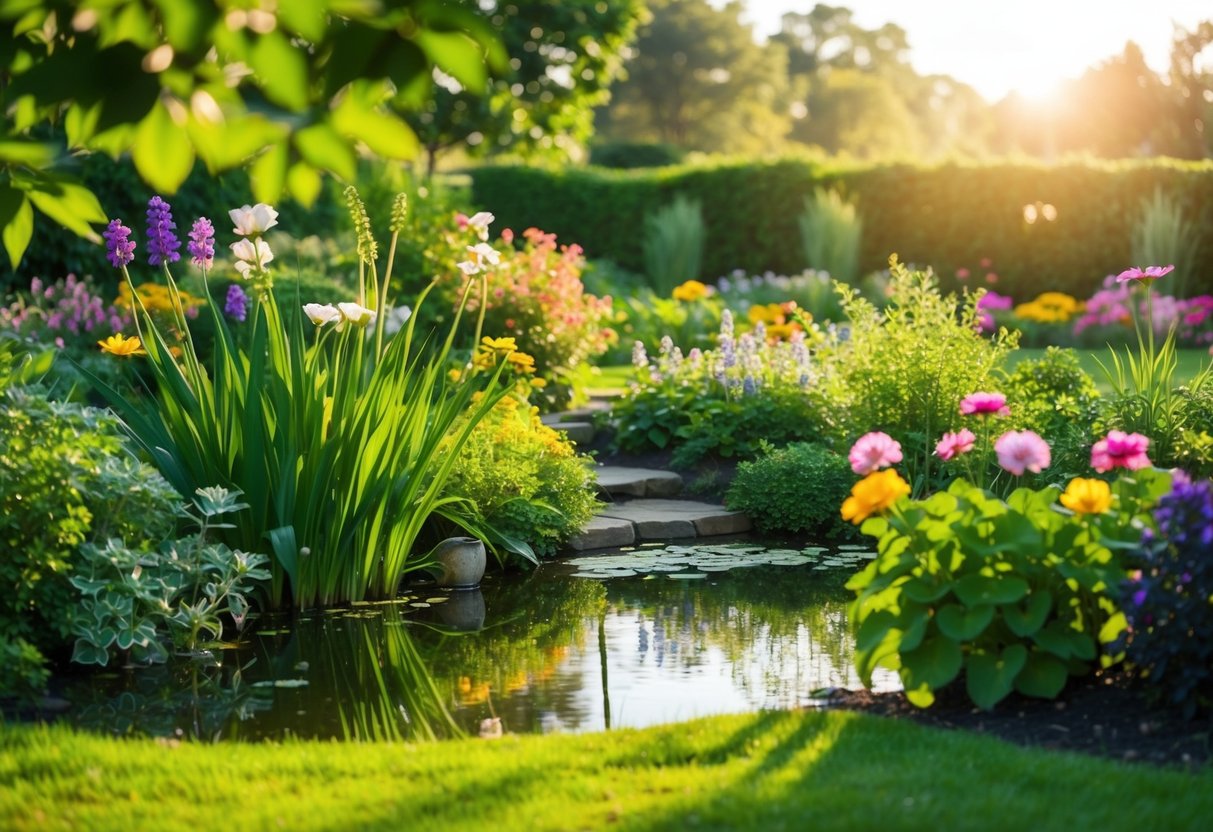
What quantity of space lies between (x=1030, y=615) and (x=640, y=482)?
13.7ft

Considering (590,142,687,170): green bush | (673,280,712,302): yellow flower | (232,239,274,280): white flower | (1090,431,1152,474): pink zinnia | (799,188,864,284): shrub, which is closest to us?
(1090,431,1152,474): pink zinnia

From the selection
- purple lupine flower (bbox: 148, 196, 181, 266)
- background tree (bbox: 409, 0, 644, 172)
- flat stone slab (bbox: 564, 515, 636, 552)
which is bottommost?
flat stone slab (bbox: 564, 515, 636, 552)

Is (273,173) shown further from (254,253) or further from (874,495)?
(254,253)

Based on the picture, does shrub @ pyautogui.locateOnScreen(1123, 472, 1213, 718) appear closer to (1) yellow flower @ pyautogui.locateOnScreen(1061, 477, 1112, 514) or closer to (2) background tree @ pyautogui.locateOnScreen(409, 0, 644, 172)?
(1) yellow flower @ pyautogui.locateOnScreen(1061, 477, 1112, 514)

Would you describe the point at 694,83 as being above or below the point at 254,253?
above

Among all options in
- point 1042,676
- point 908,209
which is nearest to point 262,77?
point 1042,676

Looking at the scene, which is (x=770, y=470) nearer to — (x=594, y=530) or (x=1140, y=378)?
(x=594, y=530)

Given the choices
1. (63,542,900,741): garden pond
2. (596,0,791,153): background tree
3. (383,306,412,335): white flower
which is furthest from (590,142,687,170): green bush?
(63,542,900,741): garden pond

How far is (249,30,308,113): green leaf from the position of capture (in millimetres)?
2035

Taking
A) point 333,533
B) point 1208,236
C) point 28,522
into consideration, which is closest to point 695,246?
point 1208,236

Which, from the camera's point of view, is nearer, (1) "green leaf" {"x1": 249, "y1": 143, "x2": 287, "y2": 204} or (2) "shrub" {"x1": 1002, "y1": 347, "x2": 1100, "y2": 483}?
(1) "green leaf" {"x1": 249, "y1": 143, "x2": 287, "y2": 204}

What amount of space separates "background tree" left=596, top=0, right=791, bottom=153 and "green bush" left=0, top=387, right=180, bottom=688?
49556 mm

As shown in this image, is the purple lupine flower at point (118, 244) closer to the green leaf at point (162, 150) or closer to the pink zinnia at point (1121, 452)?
the green leaf at point (162, 150)

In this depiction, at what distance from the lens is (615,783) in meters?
3.16
